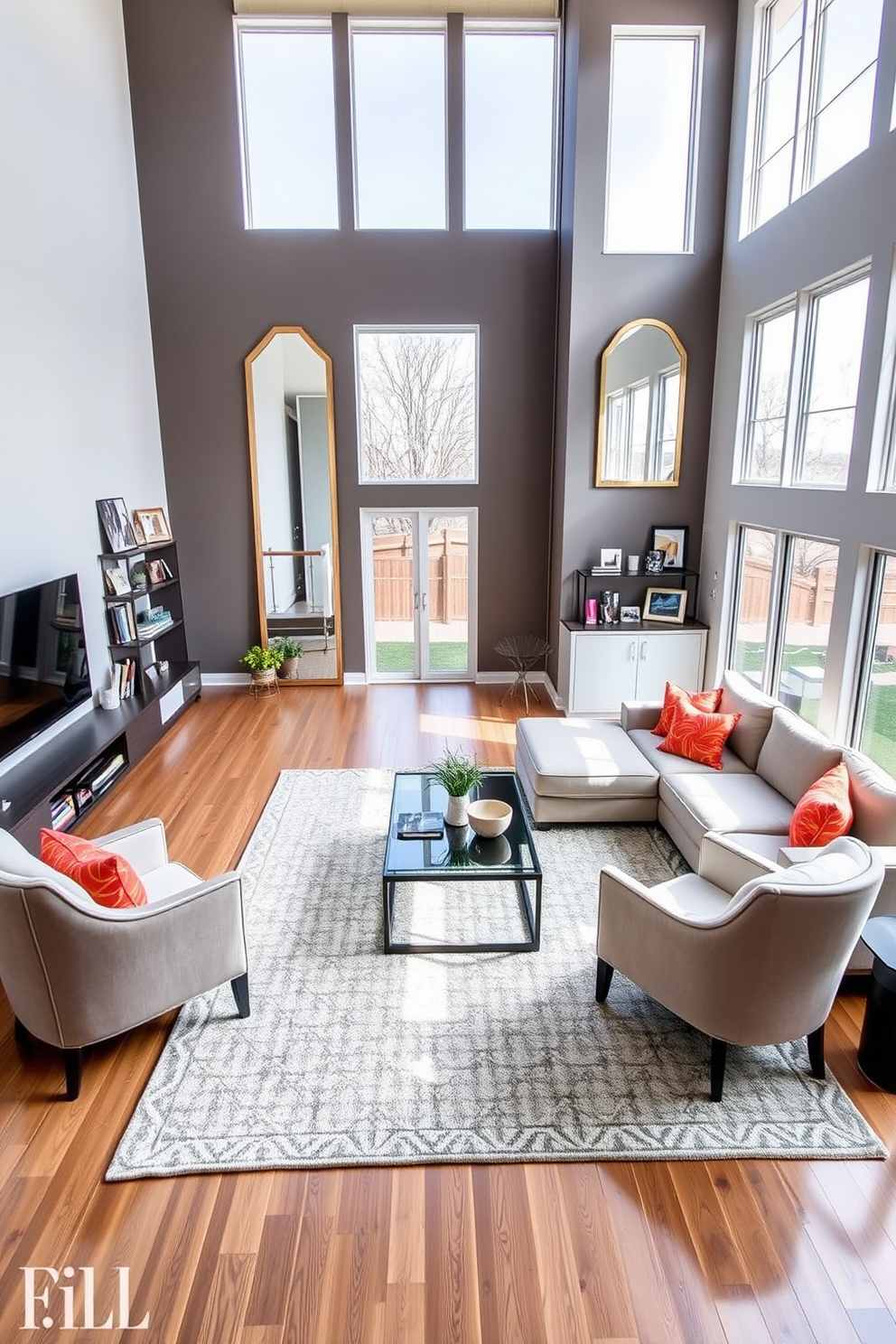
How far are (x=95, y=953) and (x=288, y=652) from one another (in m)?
4.74

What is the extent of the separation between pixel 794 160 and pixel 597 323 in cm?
159

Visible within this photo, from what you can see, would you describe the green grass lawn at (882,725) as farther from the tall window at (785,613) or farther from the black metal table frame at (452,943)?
the black metal table frame at (452,943)

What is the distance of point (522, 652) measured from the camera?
698cm

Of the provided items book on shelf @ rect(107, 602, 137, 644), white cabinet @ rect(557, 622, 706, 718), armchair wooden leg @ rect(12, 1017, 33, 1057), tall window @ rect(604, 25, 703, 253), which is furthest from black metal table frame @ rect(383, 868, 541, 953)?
tall window @ rect(604, 25, 703, 253)

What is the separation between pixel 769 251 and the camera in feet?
15.9

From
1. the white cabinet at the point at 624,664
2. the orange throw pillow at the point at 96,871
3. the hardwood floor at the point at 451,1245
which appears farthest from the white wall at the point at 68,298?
the white cabinet at the point at 624,664

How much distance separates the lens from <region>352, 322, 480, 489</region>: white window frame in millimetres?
6391

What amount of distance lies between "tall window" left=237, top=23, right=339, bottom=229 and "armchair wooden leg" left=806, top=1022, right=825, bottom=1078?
6530 mm

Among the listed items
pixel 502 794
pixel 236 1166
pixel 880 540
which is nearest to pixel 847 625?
pixel 880 540

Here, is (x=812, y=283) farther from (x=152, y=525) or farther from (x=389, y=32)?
(x=152, y=525)

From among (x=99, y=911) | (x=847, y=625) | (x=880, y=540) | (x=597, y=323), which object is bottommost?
(x=99, y=911)

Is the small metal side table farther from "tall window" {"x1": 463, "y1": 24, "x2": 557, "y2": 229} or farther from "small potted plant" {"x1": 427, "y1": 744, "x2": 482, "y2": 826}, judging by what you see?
"tall window" {"x1": 463, "y1": 24, "x2": 557, "y2": 229}

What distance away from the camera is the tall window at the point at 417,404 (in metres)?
6.49

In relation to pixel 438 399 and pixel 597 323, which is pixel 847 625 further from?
pixel 438 399
